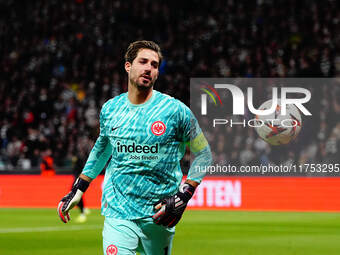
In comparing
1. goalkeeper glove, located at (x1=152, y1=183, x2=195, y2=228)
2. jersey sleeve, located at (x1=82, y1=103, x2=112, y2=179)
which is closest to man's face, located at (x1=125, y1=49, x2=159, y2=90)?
jersey sleeve, located at (x1=82, y1=103, x2=112, y2=179)

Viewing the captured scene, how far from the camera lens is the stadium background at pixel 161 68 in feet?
72.3

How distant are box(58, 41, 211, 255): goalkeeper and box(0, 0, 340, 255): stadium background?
1236 cm

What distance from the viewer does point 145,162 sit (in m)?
6.00

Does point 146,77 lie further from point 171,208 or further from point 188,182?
point 171,208

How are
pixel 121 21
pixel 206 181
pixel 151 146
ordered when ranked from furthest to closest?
pixel 121 21 < pixel 206 181 < pixel 151 146

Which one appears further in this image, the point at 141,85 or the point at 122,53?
the point at 122,53

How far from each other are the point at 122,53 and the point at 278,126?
12.8 m

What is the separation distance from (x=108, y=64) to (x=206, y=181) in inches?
416

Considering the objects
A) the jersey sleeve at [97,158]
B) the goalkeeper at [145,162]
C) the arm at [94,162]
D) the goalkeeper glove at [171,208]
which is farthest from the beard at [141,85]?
the goalkeeper glove at [171,208]

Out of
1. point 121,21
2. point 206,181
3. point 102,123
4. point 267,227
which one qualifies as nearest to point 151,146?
point 102,123

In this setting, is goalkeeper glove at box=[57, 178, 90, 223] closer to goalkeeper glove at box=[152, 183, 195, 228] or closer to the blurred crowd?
goalkeeper glove at box=[152, 183, 195, 228]

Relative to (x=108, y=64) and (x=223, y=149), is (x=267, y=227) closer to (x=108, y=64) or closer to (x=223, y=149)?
(x=223, y=149)

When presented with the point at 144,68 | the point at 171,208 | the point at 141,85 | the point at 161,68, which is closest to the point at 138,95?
the point at 141,85

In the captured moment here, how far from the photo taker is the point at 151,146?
602 cm
